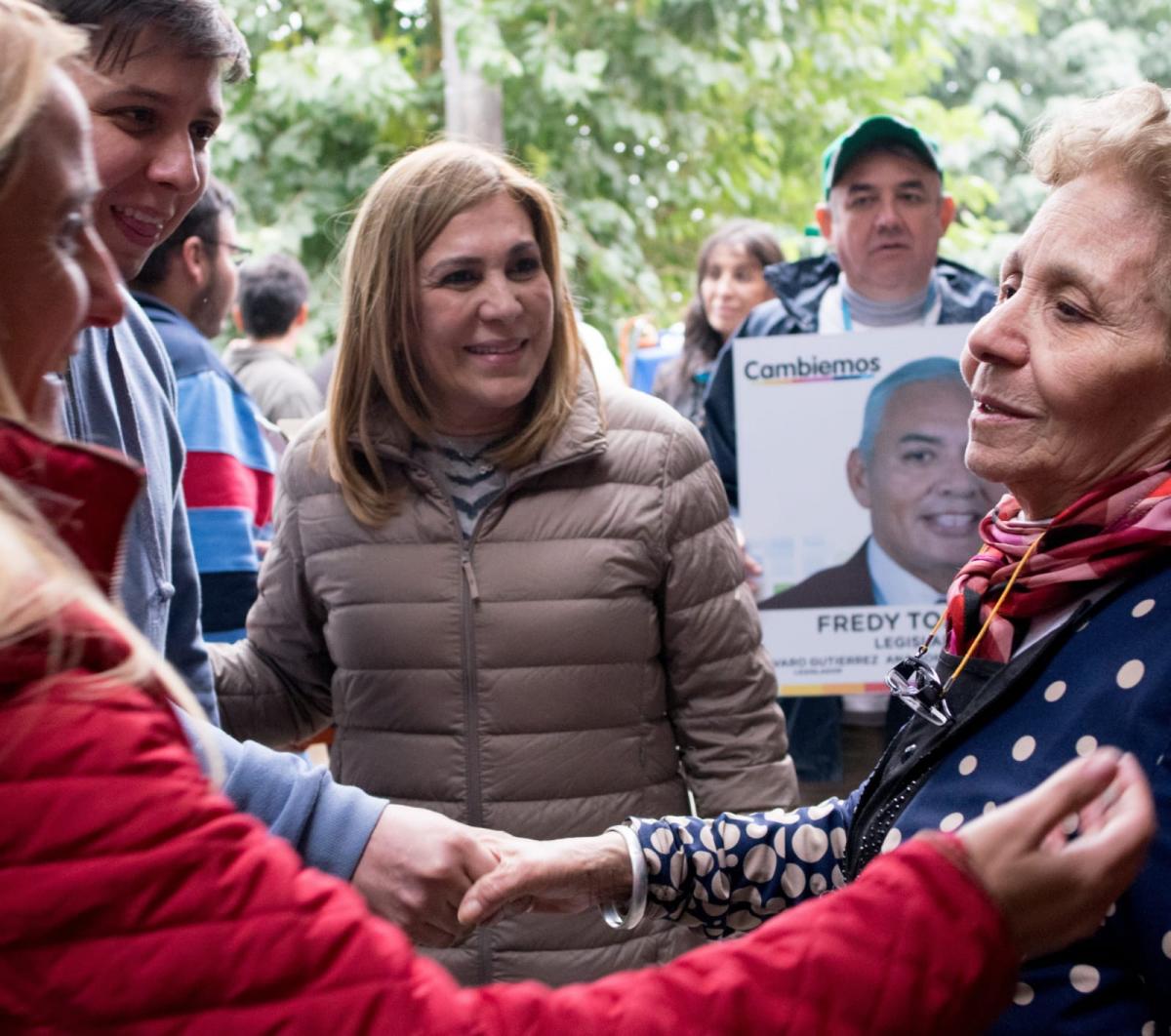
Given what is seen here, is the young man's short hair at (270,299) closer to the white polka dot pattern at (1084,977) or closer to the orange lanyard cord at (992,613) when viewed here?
the orange lanyard cord at (992,613)

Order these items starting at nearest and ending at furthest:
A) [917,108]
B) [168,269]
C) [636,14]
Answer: [168,269] < [636,14] < [917,108]

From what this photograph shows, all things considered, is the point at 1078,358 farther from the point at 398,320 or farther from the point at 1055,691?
the point at 398,320

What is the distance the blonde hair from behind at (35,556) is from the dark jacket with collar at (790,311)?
281cm

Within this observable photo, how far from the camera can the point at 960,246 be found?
11.4 m

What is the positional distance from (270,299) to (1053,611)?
202 inches

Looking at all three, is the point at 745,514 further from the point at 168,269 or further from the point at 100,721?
the point at 100,721

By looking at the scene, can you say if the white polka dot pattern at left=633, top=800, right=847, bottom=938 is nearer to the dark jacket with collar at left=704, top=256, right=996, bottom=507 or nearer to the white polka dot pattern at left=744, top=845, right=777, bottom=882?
the white polka dot pattern at left=744, top=845, right=777, bottom=882

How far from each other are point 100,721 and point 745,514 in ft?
9.51

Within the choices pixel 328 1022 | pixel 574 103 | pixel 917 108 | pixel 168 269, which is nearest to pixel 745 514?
pixel 168 269

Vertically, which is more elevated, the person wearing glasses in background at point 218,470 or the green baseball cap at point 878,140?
the green baseball cap at point 878,140

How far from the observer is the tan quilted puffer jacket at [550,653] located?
287 cm

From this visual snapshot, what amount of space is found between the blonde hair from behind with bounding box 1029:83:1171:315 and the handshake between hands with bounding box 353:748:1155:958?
834mm

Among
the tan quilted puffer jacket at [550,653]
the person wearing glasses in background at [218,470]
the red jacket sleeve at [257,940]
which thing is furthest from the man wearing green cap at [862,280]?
the red jacket sleeve at [257,940]

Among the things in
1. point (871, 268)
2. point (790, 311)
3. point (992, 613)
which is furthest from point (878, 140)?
point (992, 613)
